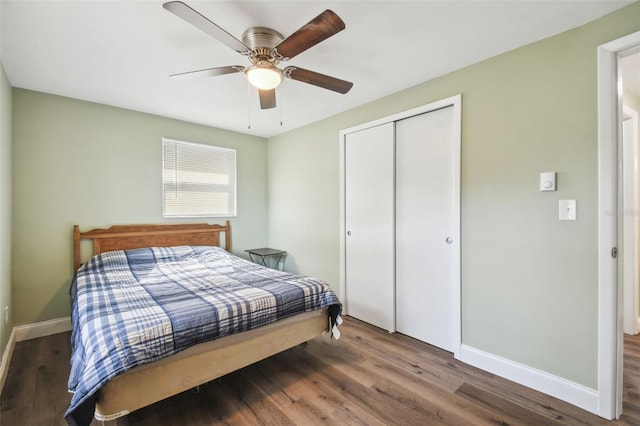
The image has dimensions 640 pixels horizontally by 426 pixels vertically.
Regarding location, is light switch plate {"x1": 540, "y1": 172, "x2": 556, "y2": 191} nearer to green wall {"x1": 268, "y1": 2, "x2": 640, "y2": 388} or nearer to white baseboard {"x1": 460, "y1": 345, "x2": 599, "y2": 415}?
green wall {"x1": 268, "y1": 2, "x2": 640, "y2": 388}

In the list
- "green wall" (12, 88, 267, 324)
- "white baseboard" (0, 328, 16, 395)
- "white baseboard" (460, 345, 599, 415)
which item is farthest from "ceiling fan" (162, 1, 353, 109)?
"white baseboard" (0, 328, 16, 395)

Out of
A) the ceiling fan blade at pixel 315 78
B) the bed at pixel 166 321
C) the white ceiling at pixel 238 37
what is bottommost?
the bed at pixel 166 321

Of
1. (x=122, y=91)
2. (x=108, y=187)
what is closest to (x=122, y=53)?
(x=122, y=91)

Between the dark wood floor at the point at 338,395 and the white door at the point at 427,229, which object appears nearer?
the dark wood floor at the point at 338,395

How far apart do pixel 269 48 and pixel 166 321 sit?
177cm

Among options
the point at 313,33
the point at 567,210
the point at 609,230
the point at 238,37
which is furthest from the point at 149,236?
the point at 609,230

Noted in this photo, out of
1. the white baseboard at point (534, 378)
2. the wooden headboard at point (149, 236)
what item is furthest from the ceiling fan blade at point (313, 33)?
the wooden headboard at point (149, 236)

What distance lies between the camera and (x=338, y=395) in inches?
75.8

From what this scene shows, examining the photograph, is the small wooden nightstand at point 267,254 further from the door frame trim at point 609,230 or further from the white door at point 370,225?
the door frame trim at point 609,230

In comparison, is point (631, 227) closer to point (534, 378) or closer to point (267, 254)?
point (534, 378)

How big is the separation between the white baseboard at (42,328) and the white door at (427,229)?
3.36 meters

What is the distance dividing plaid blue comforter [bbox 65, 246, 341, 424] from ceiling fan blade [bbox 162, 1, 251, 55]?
1565mm

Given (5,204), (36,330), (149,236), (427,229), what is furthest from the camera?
(149,236)

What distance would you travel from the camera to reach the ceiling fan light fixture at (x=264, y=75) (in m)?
1.80
